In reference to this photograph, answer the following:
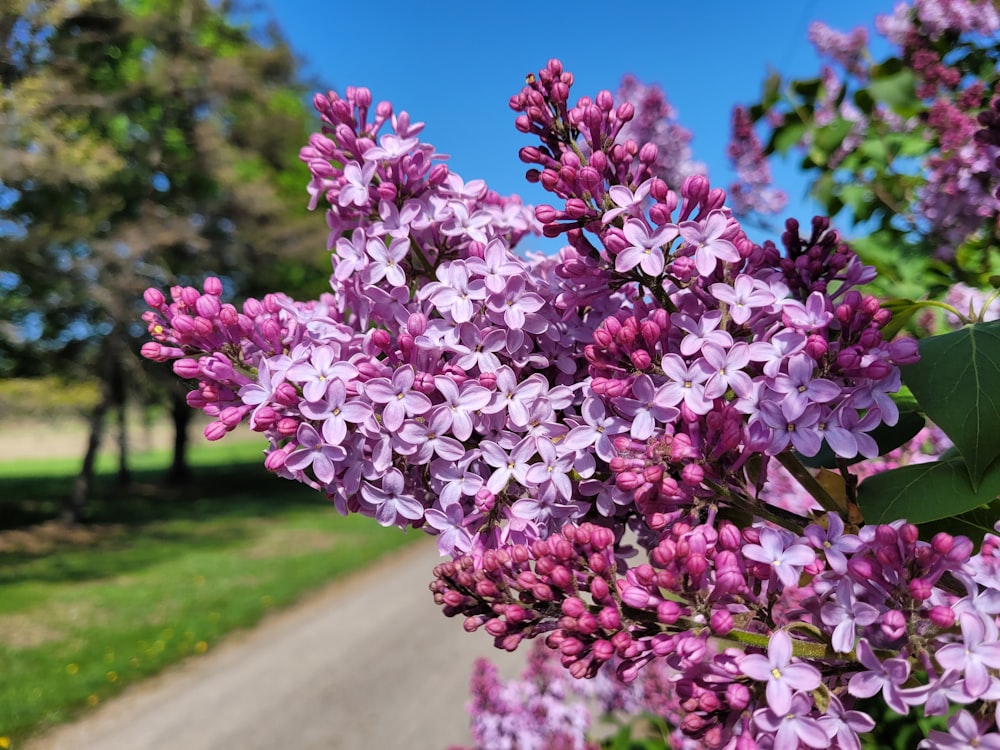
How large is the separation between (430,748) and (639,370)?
21.3 feet

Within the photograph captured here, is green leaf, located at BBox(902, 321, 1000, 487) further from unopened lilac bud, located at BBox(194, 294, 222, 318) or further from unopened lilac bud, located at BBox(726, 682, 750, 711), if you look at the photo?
unopened lilac bud, located at BBox(194, 294, 222, 318)

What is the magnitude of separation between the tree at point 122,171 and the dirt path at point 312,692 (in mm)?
8583

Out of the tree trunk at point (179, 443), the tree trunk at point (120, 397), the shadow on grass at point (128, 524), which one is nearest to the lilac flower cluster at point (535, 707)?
the shadow on grass at point (128, 524)

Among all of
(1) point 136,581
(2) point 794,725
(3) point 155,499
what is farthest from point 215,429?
(3) point 155,499

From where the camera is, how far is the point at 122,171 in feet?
59.7

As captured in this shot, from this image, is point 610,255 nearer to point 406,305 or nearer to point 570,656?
point 406,305

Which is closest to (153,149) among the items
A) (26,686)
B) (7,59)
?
(7,59)

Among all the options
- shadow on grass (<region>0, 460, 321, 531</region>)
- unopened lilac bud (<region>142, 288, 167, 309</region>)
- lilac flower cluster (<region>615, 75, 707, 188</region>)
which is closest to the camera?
unopened lilac bud (<region>142, 288, 167, 309</region>)

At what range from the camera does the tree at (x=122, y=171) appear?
13.1 metres

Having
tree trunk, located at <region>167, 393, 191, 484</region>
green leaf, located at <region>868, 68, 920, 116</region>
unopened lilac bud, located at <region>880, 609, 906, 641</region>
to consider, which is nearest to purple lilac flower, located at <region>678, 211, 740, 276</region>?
unopened lilac bud, located at <region>880, 609, 906, 641</region>

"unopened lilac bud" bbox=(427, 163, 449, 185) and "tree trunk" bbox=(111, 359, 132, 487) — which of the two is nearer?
"unopened lilac bud" bbox=(427, 163, 449, 185)

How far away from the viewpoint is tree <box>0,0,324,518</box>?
13.1 m

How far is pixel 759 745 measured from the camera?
90 centimetres

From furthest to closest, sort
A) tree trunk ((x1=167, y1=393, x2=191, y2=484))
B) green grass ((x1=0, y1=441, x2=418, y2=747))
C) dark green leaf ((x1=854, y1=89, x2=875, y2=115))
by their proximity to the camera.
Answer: tree trunk ((x1=167, y1=393, x2=191, y2=484)) → green grass ((x1=0, y1=441, x2=418, y2=747)) → dark green leaf ((x1=854, y1=89, x2=875, y2=115))
